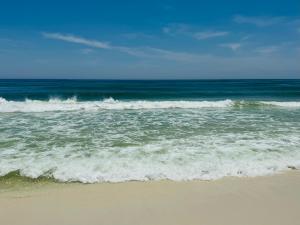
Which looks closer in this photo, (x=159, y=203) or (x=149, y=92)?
(x=159, y=203)

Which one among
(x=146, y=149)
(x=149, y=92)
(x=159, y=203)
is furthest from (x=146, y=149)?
(x=149, y=92)

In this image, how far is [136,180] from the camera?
6.41m

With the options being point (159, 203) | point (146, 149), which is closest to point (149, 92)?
point (146, 149)

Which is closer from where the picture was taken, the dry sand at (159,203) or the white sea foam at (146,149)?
the dry sand at (159,203)

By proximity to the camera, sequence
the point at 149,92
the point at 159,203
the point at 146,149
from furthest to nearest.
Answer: the point at 149,92
the point at 146,149
the point at 159,203

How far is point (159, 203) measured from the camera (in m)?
5.33

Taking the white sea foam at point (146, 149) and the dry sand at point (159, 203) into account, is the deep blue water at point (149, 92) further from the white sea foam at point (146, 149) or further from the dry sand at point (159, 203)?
the dry sand at point (159, 203)

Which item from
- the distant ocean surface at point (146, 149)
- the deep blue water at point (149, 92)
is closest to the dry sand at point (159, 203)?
the distant ocean surface at point (146, 149)

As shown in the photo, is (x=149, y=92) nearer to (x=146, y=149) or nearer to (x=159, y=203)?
(x=146, y=149)

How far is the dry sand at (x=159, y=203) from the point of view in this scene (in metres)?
4.77

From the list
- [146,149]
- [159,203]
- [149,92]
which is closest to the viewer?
[159,203]

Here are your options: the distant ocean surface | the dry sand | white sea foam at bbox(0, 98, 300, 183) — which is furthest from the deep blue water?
the dry sand

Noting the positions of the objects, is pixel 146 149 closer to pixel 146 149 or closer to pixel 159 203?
pixel 146 149

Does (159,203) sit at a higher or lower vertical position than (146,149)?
lower
